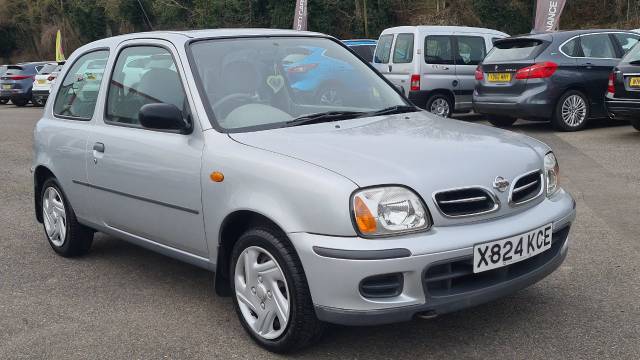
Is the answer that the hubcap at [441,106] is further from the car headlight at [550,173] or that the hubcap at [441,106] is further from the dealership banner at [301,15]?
the dealership banner at [301,15]

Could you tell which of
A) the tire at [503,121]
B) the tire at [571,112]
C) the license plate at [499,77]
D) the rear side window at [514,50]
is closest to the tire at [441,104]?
the tire at [503,121]

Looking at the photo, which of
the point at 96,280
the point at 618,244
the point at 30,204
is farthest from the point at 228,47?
the point at 30,204

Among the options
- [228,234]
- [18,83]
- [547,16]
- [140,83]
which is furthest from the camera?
[18,83]

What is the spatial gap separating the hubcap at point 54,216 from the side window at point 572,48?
354 inches

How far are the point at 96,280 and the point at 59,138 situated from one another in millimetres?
1092

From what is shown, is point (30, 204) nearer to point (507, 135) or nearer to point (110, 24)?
point (507, 135)

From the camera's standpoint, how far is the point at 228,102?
4.31m

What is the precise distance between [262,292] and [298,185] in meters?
0.66

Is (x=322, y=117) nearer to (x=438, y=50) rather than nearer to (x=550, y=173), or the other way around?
(x=550, y=173)

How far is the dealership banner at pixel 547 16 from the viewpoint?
18.2m

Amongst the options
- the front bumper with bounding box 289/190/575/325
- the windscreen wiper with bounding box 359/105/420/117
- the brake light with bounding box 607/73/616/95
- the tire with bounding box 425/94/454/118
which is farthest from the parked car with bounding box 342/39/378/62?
the front bumper with bounding box 289/190/575/325

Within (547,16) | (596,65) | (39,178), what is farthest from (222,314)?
(547,16)

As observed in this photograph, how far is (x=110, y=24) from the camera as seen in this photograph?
59625 millimetres

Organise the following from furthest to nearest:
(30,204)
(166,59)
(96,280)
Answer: (30,204) < (96,280) < (166,59)
